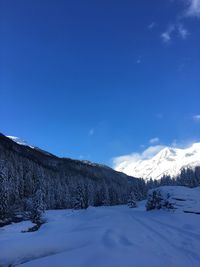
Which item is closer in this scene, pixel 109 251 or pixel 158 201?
pixel 109 251

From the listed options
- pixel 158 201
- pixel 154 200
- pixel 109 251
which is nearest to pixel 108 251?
pixel 109 251

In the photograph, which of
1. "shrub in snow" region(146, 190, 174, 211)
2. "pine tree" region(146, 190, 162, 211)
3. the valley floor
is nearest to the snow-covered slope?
the valley floor

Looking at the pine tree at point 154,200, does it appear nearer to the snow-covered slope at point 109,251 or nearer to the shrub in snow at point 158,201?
the shrub in snow at point 158,201

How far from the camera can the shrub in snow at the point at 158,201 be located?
6159cm

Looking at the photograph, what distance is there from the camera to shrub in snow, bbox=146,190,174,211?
2425 inches

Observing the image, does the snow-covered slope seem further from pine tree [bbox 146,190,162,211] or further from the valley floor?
pine tree [bbox 146,190,162,211]

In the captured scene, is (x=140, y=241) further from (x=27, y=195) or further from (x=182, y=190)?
(x=27, y=195)

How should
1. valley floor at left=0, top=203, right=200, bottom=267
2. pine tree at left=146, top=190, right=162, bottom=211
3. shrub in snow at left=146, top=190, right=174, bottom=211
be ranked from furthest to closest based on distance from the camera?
pine tree at left=146, top=190, right=162, bottom=211 < shrub in snow at left=146, top=190, right=174, bottom=211 < valley floor at left=0, top=203, right=200, bottom=267

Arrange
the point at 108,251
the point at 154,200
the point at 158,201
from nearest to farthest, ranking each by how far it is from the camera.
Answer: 1. the point at 108,251
2. the point at 158,201
3. the point at 154,200

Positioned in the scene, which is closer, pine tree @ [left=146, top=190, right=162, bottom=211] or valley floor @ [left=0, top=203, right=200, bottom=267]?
valley floor @ [left=0, top=203, right=200, bottom=267]

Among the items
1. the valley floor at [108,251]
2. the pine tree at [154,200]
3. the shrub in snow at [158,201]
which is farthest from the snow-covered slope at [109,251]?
the pine tree at [154,200]

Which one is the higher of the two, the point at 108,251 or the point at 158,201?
the point at 158,201

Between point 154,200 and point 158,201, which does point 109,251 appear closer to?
point 158,201

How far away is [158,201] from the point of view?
66312 mm
